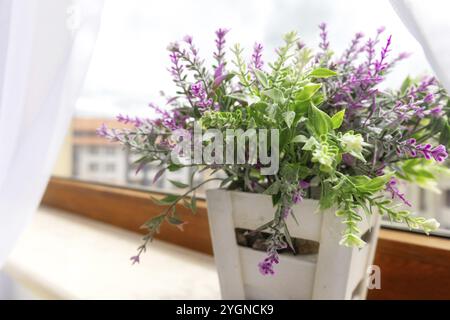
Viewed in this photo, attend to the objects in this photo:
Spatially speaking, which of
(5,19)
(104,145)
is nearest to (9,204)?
(5,19)

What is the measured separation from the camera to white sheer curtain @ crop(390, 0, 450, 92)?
16.0 inches

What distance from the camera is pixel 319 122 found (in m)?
0.41

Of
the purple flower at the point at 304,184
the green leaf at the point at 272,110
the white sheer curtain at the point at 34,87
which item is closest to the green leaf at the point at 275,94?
the green leaf at the point at 272,110

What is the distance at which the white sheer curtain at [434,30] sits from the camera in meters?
0.41

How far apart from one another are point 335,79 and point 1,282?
0.97 meters

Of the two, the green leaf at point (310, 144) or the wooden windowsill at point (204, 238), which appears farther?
the wooden windowsill at point (204, 238)

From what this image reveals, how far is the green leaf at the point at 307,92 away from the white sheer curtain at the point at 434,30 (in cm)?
14

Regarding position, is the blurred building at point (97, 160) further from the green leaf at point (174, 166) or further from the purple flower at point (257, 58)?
the purple flower at point (257, 58)

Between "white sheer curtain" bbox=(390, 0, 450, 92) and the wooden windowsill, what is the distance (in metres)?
0.33

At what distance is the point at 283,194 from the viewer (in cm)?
41

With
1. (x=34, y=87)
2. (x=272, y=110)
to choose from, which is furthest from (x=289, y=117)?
(x=34, y=87)

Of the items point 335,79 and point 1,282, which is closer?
point 335,79

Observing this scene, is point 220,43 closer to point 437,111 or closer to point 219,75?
point 219,75
